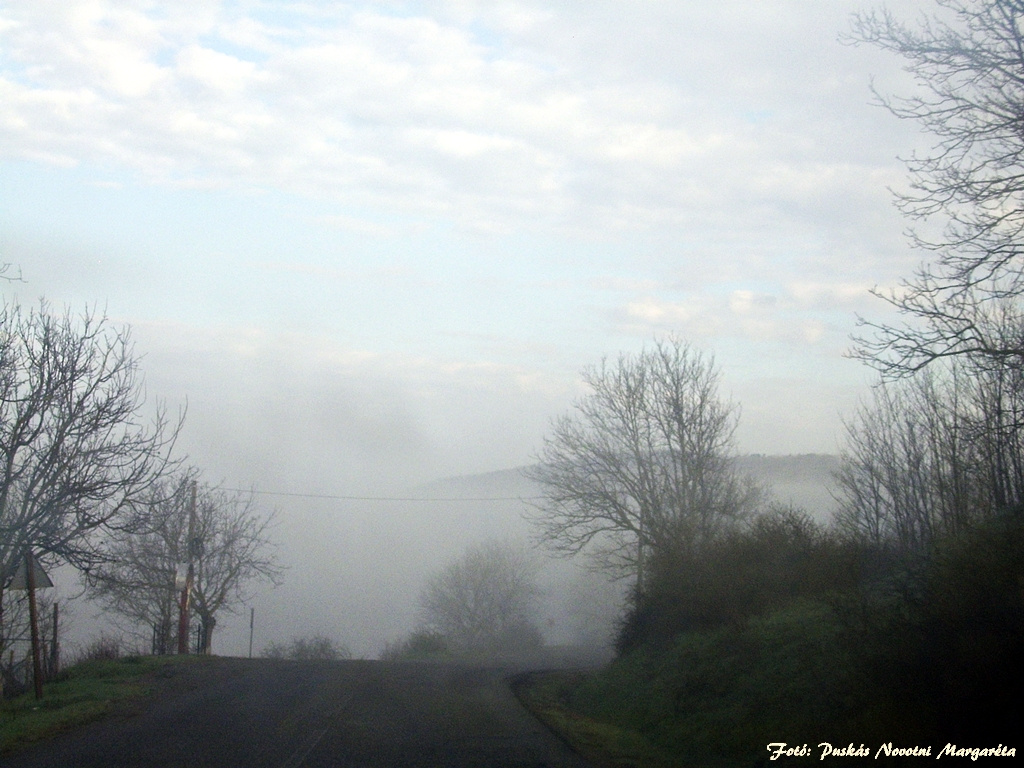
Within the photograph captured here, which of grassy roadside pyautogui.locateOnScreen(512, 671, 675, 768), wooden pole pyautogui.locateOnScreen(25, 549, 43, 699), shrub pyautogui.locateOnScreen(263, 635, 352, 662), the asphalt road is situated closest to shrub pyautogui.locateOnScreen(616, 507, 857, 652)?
grassy roadside pyautogui.locateOnScreen(512, 671, 675, 768)

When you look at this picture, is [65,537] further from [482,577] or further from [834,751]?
[482,577]

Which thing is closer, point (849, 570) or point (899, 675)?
point (899, 675)

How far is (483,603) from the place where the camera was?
64812mm

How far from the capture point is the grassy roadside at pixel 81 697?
35.6 feet

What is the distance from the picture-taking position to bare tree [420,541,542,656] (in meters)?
61.6

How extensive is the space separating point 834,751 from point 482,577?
59119 mm

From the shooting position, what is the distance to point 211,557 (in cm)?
3756

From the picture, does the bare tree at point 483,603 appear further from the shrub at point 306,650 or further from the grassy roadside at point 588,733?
the grassy roadside at point 588,733

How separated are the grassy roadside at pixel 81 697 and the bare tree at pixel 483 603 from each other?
42745 millimetres

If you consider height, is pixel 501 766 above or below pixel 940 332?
below

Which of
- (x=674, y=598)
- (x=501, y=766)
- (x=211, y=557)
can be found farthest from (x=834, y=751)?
(x=211, y=557)

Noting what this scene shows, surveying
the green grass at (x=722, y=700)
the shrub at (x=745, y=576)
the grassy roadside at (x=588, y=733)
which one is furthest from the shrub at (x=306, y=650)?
the green grass at (x=722, y=700)

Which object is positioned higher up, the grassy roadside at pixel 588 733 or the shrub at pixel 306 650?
the grassy roadside at pixel 588 733

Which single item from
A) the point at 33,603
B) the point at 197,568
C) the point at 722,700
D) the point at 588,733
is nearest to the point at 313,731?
the point at 588,733
